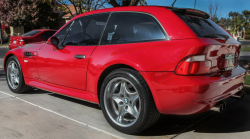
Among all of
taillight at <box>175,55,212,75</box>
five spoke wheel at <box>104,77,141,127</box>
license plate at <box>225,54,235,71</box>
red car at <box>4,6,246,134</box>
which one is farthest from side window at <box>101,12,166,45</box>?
license plate at <box>225,54,235,71</box>

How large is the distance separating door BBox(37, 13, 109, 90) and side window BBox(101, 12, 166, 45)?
19 cm

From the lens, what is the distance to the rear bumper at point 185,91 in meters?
2.41

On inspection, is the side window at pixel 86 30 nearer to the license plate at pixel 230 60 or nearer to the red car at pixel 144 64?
the red car at pixel 144 64

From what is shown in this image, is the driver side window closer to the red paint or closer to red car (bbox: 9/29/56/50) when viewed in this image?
the red paint

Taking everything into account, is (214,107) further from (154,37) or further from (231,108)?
(231,108)

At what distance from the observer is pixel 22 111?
3.72 meters

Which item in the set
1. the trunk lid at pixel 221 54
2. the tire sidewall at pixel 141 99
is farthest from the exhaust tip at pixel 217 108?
the tire sidewall at pixel 141 99

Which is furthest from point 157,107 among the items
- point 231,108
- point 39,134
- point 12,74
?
point 12,74

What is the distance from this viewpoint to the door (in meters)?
3.36

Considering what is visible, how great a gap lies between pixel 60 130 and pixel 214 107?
1.90 meters

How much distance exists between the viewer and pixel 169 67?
2.51 meters

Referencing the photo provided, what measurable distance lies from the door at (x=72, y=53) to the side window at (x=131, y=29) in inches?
7.4

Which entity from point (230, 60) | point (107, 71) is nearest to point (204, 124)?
point (230, 60)

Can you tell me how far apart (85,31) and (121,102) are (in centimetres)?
136
